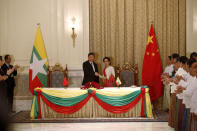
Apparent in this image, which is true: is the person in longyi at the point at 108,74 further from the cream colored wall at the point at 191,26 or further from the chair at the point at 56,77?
the cream colored wall at the point at 191,26

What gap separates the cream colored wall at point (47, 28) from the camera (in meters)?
7.91

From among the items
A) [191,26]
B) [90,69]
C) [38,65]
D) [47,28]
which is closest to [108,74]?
[90,69]

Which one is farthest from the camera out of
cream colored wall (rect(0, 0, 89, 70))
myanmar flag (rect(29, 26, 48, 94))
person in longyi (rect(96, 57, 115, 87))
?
cream colored wall (rect(0, 0, 89, 70))

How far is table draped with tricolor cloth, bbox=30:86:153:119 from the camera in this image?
6.00m

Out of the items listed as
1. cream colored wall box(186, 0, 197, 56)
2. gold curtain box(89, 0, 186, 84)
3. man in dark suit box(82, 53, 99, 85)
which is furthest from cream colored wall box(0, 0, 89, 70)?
cream colored wall box(186, 0, 197, 56)

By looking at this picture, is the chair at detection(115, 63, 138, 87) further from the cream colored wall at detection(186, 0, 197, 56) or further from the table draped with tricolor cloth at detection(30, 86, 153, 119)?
the cream colored wall at detection(186, 0, 197, 56)

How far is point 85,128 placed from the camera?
207 inches

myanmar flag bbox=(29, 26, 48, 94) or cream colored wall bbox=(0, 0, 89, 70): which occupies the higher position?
cream colored wall bbox=(0, 0, 89, 70)

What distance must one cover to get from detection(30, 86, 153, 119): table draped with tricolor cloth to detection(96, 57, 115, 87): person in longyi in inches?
30.2

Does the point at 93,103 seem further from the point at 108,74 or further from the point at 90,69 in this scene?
the point at 90,69

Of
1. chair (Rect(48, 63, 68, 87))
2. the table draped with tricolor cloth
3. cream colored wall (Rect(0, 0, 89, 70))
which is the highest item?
cream colored wall (Rect(0, 0, 89, 70))

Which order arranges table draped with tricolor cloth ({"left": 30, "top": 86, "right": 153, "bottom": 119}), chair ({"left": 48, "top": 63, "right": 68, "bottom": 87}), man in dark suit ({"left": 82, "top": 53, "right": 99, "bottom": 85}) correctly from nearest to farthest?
table draped with tricolor cloth ({"left": 30, "top": 86, "right": 153, "bottom": 119}) → man in dark suit ({"left": 82, "top": 53, "right": 99, "bottom": 85}) → chair ({"left": 48, "top": 63, "right": 68, "bottom": 87})

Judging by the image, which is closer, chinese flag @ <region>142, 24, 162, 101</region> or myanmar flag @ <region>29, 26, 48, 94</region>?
chinese flag @ <region>142, 24, 162, 101</region>

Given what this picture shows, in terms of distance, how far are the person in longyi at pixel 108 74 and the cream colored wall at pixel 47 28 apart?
1.01 metres
